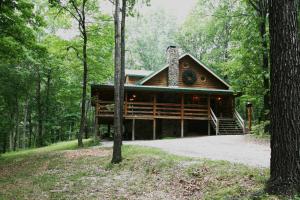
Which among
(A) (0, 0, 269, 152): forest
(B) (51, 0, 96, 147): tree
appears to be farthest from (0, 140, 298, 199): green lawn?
(B) (51, 0, 96, 147): tree

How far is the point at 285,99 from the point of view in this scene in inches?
225

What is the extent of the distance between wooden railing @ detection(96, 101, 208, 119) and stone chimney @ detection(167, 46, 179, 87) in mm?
2250

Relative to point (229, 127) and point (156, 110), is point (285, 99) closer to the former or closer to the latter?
point (229, 127)

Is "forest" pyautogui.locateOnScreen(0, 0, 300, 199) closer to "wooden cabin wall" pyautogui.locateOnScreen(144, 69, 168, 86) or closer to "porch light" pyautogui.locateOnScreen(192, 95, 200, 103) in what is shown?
"wooden cabin wall" pyautogui.locateOnScreen(144, 69, 168, 86)

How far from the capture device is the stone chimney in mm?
28688

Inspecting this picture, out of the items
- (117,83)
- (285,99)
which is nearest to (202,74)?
(117,83)

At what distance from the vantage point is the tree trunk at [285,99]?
5656 mm

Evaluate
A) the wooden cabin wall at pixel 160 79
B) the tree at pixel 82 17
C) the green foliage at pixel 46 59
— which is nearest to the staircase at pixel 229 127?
the wooden cabin wall at pixel 160 79

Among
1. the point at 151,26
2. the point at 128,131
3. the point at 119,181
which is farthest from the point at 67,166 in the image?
the point at 151,26

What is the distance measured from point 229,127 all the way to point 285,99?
2166 cm

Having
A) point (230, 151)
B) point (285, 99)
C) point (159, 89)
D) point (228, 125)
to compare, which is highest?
point (159, 89)

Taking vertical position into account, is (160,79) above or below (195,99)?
above

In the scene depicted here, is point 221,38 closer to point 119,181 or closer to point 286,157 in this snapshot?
point 119,181

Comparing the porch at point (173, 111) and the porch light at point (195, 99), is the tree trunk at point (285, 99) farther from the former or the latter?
the porch light at point (195, 99)
